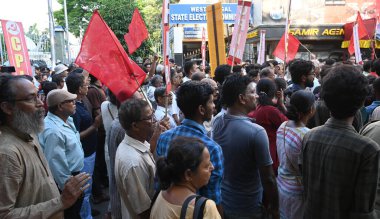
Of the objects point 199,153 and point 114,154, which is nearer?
point 199,153

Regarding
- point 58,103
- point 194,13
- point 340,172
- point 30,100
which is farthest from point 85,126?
point 194,13

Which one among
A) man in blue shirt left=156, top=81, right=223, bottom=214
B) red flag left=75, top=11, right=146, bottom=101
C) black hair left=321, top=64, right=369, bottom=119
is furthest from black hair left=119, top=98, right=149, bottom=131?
black hair left=321, top=64, right=369, bottom=119

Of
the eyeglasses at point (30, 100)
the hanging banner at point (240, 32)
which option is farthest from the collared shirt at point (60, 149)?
the hanging banner at point (240, 32)

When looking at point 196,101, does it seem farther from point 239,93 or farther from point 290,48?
point 290,48

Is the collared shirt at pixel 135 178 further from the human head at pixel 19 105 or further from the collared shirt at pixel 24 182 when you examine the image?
the human head at pixel 19 105

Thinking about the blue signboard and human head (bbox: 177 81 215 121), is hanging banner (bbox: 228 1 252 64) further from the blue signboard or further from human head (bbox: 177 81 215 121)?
the blue signboard

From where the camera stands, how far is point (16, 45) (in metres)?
7.30

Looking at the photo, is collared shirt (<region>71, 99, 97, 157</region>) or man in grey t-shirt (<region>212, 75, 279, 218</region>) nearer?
man in grey t-shirt (<region>212, 75, 279, 218</region>)

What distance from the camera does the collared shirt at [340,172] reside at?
201cm

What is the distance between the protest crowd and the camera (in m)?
2.02

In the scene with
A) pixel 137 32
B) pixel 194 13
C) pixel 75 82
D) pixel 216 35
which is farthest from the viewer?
pixel 194 13

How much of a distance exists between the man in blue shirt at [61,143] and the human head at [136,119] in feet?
3.08

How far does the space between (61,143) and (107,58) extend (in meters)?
0.94

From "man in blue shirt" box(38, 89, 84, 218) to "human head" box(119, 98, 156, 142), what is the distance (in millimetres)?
939
